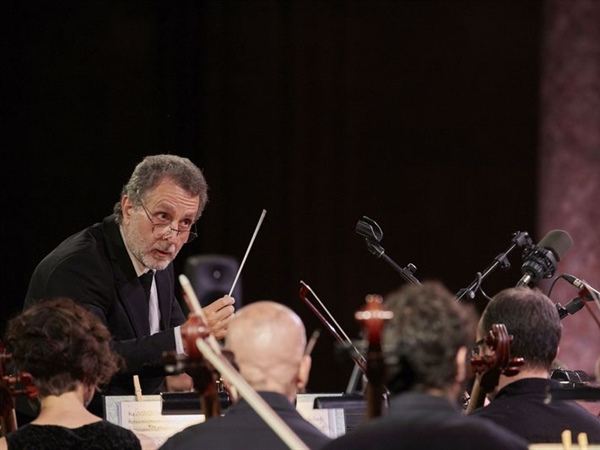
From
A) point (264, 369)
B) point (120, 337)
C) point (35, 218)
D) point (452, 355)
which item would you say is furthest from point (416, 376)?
point (35, 218)

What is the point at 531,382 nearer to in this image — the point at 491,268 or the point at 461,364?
the point at 491,268

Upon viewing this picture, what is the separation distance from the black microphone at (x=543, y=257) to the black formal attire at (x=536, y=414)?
96cm

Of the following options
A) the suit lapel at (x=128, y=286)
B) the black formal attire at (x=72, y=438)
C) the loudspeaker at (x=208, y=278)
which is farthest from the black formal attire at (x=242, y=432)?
the loudspeaker at (x=208, y=278)

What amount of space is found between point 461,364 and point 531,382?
1062mm

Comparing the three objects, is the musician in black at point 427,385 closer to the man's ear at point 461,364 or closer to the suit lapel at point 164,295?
the man's ear at point 461,364

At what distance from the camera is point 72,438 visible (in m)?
2.78

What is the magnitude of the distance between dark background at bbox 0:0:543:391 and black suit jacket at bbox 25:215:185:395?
76.8 inches

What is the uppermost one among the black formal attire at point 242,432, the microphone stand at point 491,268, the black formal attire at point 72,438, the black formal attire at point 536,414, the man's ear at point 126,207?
the man's ear at point 126,207

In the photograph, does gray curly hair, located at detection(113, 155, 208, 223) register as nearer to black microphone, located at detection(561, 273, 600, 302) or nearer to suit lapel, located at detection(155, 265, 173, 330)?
suit lapel, located at detection(155, 265, 173, 330)

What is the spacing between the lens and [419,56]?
6664mm

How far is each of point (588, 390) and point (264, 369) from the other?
0.86 m

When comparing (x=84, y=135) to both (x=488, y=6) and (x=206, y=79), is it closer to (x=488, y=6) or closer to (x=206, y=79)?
(x=206, y=79)

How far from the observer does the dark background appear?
6.29 m

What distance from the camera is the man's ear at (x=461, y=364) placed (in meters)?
2.25
